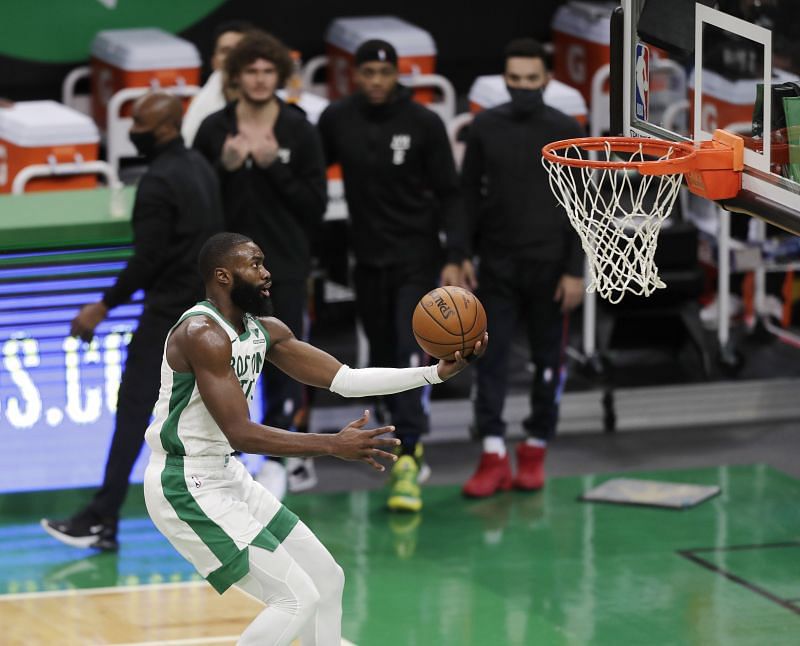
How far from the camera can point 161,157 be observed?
28.9ft

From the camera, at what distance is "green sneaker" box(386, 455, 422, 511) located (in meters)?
9.59

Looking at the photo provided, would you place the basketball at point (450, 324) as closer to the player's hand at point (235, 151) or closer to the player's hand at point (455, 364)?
the player's hand at point (455, 364)

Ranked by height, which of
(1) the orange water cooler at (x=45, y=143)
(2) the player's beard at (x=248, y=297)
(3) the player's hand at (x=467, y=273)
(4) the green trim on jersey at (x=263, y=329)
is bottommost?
(3) the player's hand at (x=467, y=273)

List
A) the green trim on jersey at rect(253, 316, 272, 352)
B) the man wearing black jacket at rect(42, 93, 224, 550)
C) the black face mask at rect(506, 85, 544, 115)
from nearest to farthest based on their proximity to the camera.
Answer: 1. the green trim on jersey at rect(253, 316, 272, 352)
2. the man wearing black jacket at rect(42, 93, 224, 550)
3. the black face mask at rect(506, 85, 544, 115)

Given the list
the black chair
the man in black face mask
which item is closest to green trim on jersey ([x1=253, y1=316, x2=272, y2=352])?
the man in black face mask

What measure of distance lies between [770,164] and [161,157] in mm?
3271

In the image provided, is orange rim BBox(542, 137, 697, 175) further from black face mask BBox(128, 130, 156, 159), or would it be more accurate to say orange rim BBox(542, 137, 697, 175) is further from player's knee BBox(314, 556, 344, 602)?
black face mask BBox(128, 130, 156, 159)

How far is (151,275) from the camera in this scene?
29.2 ft

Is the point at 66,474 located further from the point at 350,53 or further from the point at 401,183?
the point at 350,53

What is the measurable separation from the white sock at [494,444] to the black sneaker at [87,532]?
222 centimetres

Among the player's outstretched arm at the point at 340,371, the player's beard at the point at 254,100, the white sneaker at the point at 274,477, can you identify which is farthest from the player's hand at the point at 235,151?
the player's outstretched arm at the point at 340,371

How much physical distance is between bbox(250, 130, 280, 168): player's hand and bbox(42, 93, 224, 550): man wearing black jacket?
400 millimetres

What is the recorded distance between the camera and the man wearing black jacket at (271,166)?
9.30 m

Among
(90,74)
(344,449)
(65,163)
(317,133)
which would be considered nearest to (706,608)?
(344,449)
